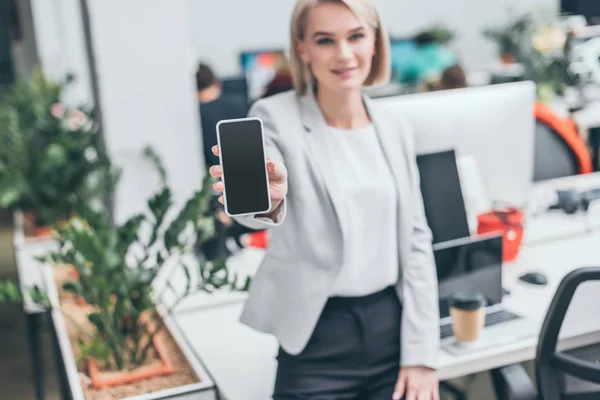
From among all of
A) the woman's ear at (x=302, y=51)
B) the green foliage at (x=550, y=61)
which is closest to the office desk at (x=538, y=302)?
the woman's ear at (x=302, y=51)

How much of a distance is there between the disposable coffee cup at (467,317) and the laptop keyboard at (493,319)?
0.05m

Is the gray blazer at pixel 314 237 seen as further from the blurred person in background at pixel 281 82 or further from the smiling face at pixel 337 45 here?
the blurred person in background at pixel 281 82

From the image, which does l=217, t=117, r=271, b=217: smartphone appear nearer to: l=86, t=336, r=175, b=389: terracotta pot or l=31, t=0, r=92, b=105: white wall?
l=86, t=336, r=175, b=389: terracotta pot

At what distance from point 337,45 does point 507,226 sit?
1.07m

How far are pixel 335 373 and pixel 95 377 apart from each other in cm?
66

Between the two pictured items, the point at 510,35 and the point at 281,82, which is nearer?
the point at 281,82

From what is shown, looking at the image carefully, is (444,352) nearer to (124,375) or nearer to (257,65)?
(124,375)

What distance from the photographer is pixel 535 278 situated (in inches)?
81.4

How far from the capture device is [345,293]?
56.3 inches

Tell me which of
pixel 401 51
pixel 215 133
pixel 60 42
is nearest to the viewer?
pixel 215 133

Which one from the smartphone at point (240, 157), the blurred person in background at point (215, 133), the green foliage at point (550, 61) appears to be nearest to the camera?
the smartphone at point (240, 157)

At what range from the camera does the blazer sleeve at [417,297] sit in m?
1.49

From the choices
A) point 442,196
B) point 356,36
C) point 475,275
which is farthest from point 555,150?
point 356,36

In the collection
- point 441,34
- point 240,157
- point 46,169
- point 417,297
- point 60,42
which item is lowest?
point 417,297
